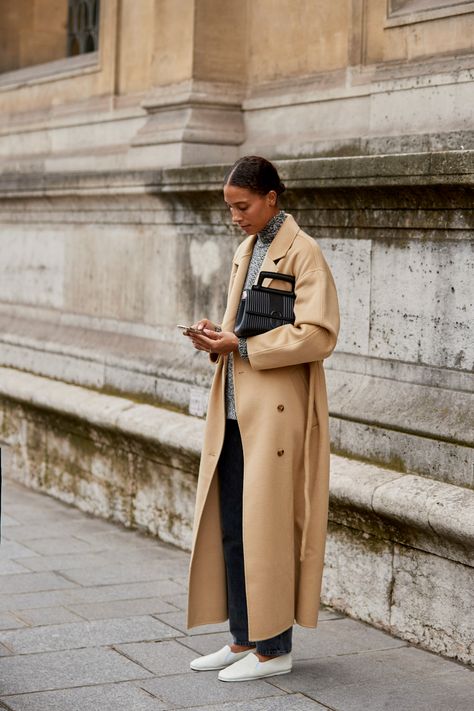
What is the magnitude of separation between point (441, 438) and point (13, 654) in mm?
1924

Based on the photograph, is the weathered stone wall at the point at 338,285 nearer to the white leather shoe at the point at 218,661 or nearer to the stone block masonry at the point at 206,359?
the stone block masonry at the point at 206,359

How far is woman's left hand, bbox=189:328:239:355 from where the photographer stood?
464 centimetres

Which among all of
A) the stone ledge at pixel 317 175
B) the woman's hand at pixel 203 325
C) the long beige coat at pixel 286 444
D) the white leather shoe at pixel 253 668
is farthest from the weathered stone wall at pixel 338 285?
the woman's hand at pixel 203 325

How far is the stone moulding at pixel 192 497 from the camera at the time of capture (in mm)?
5145

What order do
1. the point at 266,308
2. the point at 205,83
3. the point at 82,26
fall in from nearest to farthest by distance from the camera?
the point at 266,308
the point at 205,83
the point at 82,26

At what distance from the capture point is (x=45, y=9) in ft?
35.6

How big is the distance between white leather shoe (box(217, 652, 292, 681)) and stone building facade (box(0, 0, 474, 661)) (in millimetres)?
698

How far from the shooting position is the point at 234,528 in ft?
16.0

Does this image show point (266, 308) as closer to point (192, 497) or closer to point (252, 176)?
point (252, 176)

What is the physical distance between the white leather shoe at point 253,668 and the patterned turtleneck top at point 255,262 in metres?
0.92

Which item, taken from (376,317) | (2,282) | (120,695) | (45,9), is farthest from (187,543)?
(45,9)

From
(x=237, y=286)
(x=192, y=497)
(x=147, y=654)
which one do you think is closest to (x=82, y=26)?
(x=192, y=497)

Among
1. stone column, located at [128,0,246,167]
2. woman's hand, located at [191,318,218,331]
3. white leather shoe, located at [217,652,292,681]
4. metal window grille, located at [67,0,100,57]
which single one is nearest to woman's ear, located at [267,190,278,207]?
woman's hand, located at [191,318,218,331]

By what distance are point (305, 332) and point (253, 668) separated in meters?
1.29
